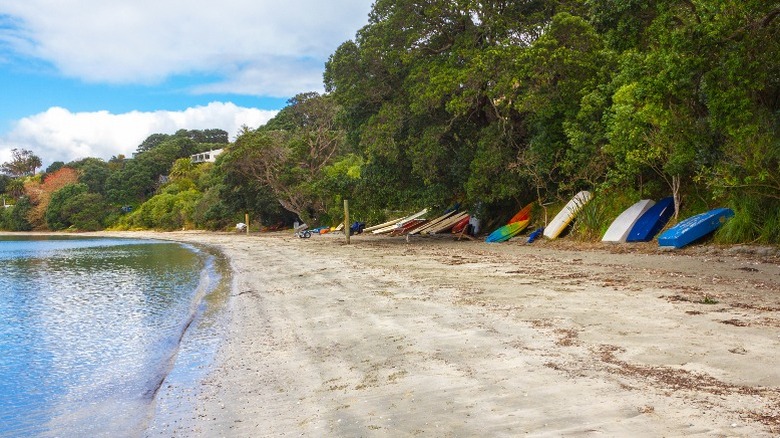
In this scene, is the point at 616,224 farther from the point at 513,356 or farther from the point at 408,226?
the point at 408,226

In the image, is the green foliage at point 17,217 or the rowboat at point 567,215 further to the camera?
the green foliage at point 17,217

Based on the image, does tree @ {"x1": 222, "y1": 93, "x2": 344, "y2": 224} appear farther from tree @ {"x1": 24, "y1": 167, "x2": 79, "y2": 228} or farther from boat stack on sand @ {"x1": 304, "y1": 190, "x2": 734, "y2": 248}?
tree @ {"x1": 24, "y1": 167, "x2": 79, "y2": 228}

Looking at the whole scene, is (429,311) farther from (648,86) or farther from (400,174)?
(400,174)

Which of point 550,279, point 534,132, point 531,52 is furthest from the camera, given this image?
point 534,132

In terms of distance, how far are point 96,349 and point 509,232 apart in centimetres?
1587

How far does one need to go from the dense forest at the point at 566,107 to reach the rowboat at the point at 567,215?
469 mm

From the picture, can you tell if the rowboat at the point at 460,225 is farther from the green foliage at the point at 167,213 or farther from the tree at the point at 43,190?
the tree at the point at 43,190

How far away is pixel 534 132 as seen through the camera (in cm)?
2306

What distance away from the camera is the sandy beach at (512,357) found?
448 centimetres

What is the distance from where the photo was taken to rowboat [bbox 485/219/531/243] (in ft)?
73.7

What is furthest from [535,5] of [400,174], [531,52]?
[400,174]

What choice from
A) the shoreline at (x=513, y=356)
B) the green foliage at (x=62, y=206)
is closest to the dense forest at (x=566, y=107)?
the shoreline at (x=513, y=356)

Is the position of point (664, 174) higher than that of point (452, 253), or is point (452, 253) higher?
point (664, 174)

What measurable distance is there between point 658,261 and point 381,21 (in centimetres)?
1566
